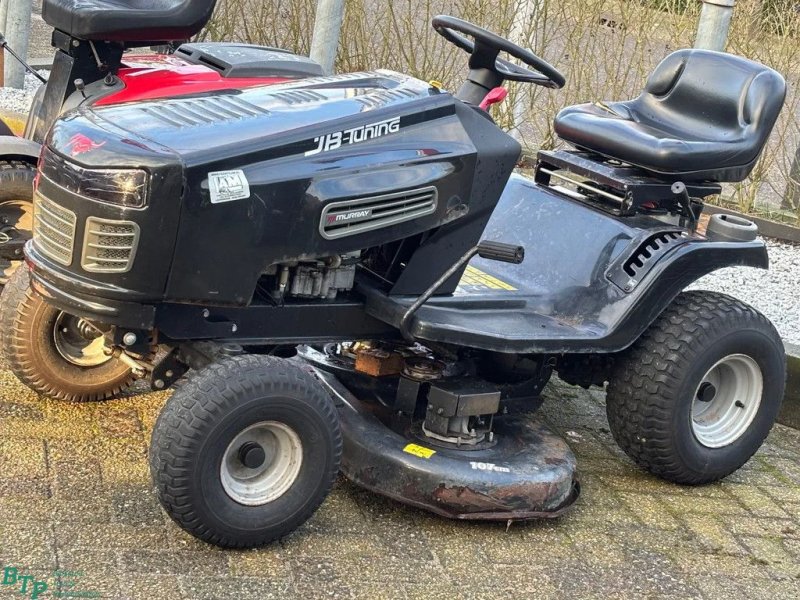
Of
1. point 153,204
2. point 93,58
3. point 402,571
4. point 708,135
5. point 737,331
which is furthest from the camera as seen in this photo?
point 93,58

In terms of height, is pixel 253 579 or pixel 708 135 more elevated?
pixel 708 135

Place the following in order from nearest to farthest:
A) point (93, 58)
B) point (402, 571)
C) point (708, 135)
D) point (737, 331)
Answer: point (402, 571)
point (737, 331)
point (708, 135)
point (93, 58)

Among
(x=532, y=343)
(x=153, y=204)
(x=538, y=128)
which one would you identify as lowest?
(x=538, y=128)

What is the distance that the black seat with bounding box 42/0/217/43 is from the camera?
15.2ft

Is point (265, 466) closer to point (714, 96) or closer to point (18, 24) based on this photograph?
point (714, 96)

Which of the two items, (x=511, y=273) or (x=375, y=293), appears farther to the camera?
(x=511, y=273)

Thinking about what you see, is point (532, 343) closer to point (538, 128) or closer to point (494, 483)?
point (494, 483)

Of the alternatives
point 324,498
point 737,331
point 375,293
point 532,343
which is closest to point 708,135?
point 737,331

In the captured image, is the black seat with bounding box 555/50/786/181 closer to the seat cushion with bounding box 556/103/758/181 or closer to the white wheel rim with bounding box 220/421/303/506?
the seat cushion with bounding box 556/103/758/181

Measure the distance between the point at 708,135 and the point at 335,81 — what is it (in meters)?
1.47

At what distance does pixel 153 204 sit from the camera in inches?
117

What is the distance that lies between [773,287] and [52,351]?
3.91 meters

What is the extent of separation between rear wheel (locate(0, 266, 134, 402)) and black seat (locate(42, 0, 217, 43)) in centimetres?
124

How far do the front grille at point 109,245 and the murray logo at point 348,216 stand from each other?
0.54 metres
